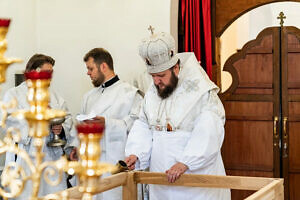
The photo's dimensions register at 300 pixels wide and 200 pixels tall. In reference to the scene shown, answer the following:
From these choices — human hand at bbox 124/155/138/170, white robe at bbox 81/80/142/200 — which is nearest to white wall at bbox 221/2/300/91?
white robe at bbox 81/80/142/200

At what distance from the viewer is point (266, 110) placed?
19.7ft

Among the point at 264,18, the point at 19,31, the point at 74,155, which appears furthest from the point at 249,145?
the point at 264,18

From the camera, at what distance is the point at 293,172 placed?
5906 mm

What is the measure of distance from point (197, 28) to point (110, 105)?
4.10 feet

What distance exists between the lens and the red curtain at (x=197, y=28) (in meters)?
5.87

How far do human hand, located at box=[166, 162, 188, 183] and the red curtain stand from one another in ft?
7.36

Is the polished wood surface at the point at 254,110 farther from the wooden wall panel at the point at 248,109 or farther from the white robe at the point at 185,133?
the white robe at the point at 185,133

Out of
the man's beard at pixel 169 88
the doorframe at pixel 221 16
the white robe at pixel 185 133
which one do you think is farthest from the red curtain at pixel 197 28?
the man's beard at pixel 169 88

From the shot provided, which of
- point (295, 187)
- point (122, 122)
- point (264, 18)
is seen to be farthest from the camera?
point (264, 18)

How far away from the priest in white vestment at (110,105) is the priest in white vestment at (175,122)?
0.91 metres

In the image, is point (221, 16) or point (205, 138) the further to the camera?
point (221, 16)

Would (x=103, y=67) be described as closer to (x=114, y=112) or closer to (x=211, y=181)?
(x=114, y=112)

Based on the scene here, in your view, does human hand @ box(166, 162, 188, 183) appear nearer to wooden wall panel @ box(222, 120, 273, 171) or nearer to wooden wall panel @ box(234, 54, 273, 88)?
wooden wall panel @ box(222, 120, 273, 171)

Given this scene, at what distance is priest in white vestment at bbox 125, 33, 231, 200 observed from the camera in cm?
394
